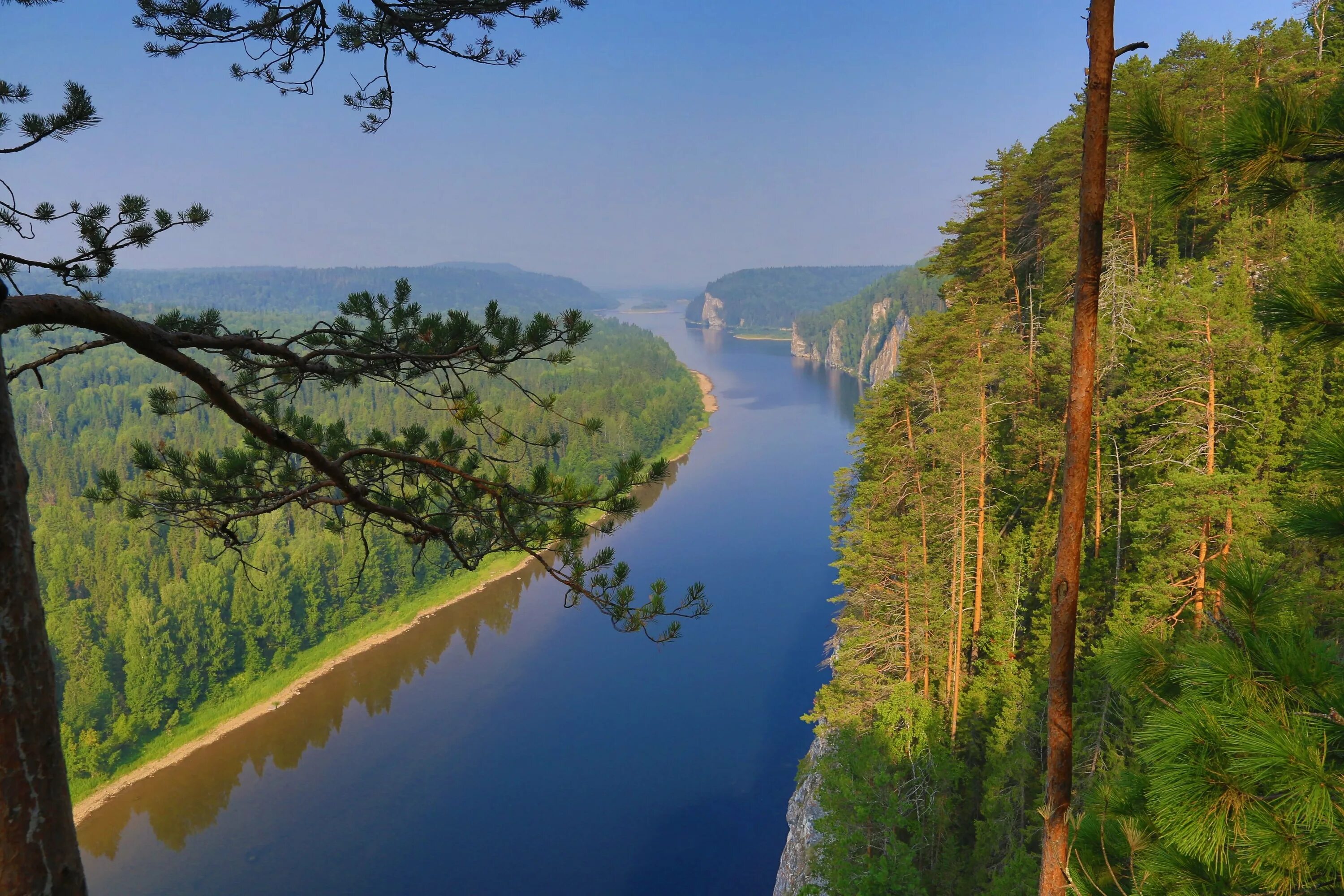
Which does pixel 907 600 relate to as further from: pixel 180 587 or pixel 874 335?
pixel 874 335

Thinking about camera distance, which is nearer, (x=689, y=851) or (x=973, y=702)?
(x=973, y=702)

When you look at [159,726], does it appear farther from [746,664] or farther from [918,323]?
[918,323]

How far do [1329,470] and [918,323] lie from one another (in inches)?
592

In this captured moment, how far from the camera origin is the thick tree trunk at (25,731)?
167 centimetres

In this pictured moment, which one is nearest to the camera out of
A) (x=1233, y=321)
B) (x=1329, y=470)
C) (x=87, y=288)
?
(x=1329, y=470)

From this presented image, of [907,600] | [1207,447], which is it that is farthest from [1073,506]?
[907,600]

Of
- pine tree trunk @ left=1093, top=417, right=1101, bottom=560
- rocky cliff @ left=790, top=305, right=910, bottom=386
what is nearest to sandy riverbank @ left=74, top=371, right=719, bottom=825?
pine tree trunk @ left=1093, top=417, right=1101, bottom=560

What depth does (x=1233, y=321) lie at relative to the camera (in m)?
8.84

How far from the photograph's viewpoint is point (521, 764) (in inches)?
744

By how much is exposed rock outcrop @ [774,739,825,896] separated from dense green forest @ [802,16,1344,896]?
97cm

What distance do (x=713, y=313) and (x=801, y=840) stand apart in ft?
584

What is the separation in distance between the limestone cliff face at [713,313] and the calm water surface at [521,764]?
15346cm

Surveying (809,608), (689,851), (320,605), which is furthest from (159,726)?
(809,608)

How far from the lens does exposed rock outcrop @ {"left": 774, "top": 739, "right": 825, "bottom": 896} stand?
11.9 meters
